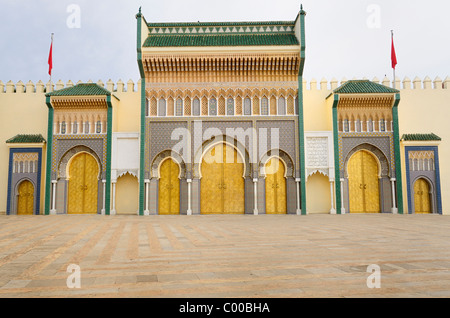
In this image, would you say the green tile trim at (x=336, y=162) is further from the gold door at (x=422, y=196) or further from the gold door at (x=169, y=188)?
the gold door at (x=169, y=188)

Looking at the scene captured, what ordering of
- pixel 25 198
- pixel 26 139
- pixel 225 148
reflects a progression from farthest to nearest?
pixel 26 139, pixel 25 198, pixel 225 148

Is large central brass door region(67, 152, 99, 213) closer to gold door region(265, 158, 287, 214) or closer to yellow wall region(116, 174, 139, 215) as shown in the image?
yellow wall region(116, 174, 139, 215)

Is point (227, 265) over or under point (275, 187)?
under

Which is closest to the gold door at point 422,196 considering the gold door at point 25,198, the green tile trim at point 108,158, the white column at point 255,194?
the white column at point 255,194

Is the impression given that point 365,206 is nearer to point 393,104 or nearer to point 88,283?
point 393,104

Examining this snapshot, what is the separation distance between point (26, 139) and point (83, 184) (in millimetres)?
3113

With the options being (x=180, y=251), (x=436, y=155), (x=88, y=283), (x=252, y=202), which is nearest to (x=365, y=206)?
(x=436, y=155)

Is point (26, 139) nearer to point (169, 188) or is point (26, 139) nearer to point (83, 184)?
point (83, 184)

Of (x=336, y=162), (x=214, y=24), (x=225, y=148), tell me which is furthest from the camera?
(x=214, y=24)

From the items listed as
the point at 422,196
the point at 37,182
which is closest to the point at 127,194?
the point at 37,182

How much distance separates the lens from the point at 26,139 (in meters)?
13.5

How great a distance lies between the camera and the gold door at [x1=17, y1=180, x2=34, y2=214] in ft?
43.9

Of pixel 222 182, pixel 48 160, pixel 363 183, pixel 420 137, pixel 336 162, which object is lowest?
pixel 363 183
